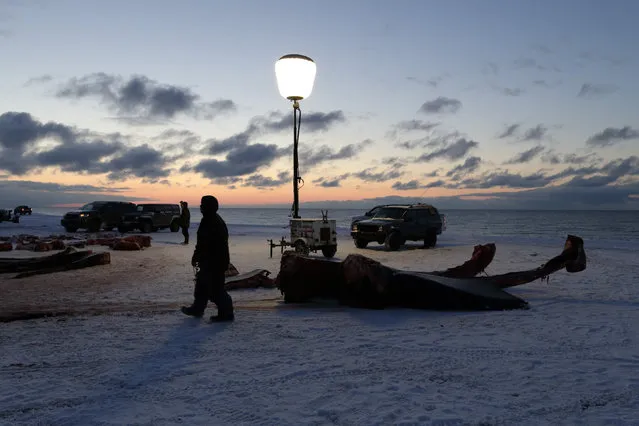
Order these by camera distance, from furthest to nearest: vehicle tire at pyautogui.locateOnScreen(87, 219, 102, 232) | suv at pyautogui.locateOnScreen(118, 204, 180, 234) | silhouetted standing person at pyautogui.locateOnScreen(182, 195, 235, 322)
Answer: vehicle tire at pyautogui.locateOnScreen(87, 219, 102, 232) < suv at pyautogui.locateOnScreen(118, 204, 180, 234) < silhouetted standing person at pyautogui.locateOnScreen(182, 195, 235, 322)

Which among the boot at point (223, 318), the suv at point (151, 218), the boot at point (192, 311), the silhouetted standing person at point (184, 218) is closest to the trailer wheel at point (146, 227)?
the suv at point (151, 218)

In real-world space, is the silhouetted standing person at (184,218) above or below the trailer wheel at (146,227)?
above

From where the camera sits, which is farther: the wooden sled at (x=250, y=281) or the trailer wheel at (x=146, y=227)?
the trailer wheel at (x=146, y=227)

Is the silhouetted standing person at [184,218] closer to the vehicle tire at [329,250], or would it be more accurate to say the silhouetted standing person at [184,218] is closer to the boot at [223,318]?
the vehicle tire at [329,250]

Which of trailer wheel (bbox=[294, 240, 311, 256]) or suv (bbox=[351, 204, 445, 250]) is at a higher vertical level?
suv (bbox=[351, 204, 445, 250])

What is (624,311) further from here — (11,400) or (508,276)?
(11,400)

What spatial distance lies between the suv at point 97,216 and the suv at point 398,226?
17.9 meters

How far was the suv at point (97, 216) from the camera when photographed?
30281 mm

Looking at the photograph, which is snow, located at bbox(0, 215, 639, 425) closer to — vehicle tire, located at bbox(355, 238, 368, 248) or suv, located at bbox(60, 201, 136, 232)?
vehicle tire, located at bbox(355, 238, 368, 248)

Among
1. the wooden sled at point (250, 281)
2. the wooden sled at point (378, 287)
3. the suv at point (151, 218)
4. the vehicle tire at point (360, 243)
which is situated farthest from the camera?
the suv at point (151, 218)

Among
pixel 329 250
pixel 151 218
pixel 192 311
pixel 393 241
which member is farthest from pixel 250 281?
pixel 151 218

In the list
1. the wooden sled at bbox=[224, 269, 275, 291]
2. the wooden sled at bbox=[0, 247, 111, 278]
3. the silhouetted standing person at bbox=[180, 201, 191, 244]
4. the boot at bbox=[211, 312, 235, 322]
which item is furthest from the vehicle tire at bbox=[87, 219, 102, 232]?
the boot at bbox=[211, 312, 235, 322]

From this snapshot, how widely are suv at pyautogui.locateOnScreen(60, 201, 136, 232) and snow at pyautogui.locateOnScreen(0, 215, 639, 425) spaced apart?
23.7 m

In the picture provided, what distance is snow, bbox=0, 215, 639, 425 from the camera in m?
3.68
